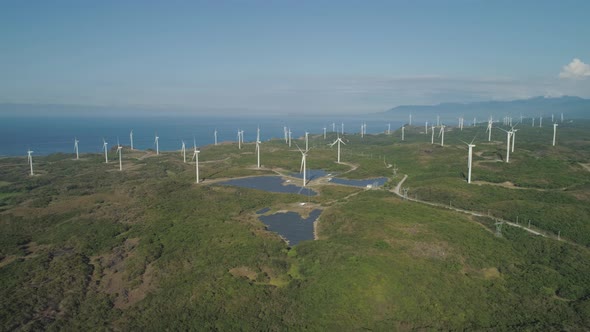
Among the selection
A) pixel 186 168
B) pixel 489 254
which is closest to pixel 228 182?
pixel 186 168

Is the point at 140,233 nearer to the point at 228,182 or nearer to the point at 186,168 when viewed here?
the point at 228,182

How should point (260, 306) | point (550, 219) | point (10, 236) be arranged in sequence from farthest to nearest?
point (550, 219)
point (10, 236)
point (260, 306)

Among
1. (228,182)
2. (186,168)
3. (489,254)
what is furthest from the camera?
(186,168)

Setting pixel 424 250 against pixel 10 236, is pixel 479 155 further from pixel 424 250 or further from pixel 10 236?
pixel 10 236

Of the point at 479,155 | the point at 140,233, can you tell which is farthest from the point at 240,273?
the point at 479,155

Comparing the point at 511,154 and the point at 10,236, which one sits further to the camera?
the point at 511,154

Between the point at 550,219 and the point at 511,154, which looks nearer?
the point at 550,219
